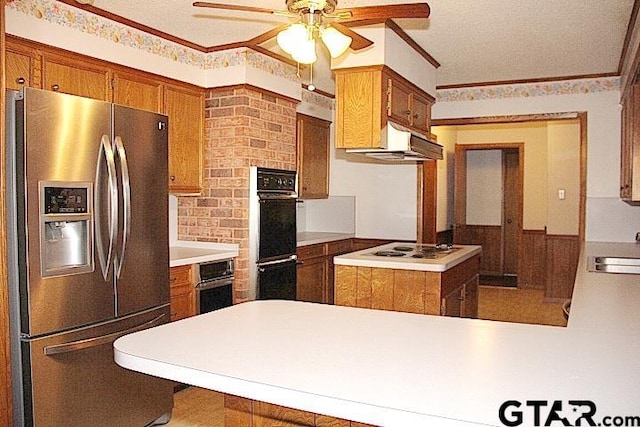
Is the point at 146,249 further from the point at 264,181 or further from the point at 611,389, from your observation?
the point at 611,389

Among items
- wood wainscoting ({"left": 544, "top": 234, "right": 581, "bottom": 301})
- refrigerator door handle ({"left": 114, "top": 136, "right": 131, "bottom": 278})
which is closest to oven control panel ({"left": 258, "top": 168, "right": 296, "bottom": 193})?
refrigerator door handle ({"left": 114, "top": 136, "right": 131, "bottom": 278})

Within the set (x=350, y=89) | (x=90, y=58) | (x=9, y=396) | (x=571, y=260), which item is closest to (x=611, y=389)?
(x=9, y=396)

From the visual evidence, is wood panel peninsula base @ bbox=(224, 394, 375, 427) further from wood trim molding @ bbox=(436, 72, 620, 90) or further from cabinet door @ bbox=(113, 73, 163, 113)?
wood trim molding @ bbox=(436, 72, 620, 90)

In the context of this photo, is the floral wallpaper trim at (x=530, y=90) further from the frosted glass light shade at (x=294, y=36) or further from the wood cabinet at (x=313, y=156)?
the frosted glass light shade at (x=294, y=36)

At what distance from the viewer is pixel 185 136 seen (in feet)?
12.8

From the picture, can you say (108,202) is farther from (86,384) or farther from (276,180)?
(276,180)

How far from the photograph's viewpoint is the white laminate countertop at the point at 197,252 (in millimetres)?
3469

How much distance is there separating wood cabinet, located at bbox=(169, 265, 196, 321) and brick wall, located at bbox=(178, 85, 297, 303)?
0.50m

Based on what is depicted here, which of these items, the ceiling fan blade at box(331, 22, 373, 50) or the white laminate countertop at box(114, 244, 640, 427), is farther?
the ceiling fan blade at box(331, 22, 373, 50)

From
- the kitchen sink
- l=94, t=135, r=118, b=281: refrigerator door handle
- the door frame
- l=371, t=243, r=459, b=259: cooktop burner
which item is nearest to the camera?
l=94, t=135, r=118, b=281: refrigerator door handle

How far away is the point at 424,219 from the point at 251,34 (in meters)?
2.89

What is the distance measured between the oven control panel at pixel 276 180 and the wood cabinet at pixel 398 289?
2.87ft

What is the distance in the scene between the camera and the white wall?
4594mm

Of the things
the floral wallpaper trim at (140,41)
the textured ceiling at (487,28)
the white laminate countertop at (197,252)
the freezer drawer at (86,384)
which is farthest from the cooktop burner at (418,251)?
the freezer drawer at (86,384)
